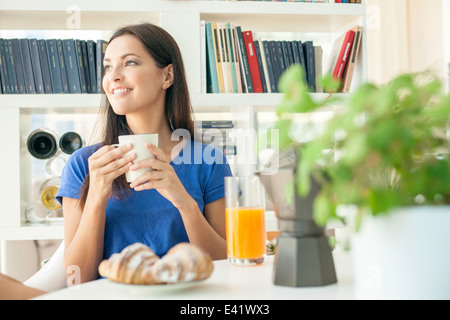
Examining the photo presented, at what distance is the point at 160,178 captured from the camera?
1.17 metres

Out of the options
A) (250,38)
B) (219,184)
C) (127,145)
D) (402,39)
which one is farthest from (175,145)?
(402,39)

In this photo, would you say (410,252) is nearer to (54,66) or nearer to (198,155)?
(198,155)

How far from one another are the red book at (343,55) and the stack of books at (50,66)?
3.54ft

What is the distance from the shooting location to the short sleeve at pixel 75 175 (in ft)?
4.79

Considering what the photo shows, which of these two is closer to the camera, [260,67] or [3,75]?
[3,75]

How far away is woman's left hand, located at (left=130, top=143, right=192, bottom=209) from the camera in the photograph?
3.54 ft

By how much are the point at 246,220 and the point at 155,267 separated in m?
0.28

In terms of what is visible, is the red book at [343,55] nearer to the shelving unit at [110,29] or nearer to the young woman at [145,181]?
the shelving unit at [110,29]

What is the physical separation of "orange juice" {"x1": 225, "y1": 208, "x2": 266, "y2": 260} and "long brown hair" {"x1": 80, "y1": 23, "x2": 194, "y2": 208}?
0.81 metres

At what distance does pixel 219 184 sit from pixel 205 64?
0.75 m

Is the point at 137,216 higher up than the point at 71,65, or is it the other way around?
the point at 71,65

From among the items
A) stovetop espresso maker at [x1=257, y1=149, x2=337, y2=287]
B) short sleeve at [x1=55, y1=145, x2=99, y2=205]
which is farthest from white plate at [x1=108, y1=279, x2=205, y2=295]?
short sleeve at [x1=55, y1=145, x2=99, y2=205]

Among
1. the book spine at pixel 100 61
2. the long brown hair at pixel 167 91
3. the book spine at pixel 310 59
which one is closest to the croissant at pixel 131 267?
the long brown hair at pixel 167 91

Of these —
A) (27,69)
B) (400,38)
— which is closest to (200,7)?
(27,69)
